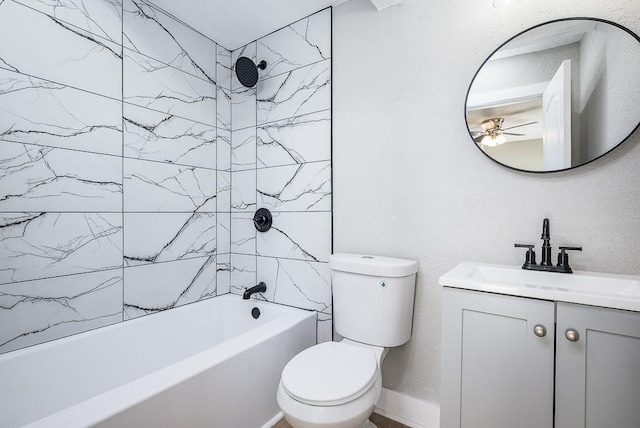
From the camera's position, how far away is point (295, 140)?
2078 millimetres

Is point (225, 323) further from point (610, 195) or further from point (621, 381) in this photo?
point (610, 195)

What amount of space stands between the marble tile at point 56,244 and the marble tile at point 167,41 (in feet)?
3.37

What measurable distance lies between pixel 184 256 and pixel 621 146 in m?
2.33

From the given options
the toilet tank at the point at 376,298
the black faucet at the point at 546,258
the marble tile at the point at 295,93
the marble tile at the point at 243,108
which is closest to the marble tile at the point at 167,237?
the marble tile at the point at 243,108

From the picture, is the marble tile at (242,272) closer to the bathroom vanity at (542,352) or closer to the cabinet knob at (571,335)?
the bathroom vanity at (542,352)

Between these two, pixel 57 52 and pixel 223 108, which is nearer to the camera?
pixel 57 52

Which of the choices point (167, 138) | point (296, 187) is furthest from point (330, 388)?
point (167, 138)

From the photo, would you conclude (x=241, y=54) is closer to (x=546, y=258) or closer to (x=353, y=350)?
(x=353, y=350)

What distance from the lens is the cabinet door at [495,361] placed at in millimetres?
964

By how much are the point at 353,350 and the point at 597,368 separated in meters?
0.89

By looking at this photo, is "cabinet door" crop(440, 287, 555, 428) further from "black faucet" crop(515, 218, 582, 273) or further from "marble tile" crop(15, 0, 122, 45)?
"marble tile" crop(15, 0, 122, 45)

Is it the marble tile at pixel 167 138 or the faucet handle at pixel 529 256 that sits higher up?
the marble tile at pixel 167 138

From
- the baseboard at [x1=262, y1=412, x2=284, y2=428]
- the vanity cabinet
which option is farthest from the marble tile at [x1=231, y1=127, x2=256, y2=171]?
the vanity cabinet

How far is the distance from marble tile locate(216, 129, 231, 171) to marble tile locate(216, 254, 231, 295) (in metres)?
0.68
